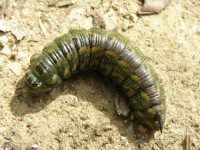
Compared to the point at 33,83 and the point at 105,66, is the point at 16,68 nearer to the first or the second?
the point at 33,83

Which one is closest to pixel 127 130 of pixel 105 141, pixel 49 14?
pixel 105 141

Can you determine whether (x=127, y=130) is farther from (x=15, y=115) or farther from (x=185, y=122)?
(x=15, y=115)

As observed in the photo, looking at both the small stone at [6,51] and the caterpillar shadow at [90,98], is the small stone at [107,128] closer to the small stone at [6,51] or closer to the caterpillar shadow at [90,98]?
the caterpillar shadow at [90,98]

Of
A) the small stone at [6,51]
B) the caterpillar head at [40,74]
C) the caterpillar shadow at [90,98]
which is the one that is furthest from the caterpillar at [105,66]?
the small stone at [6,51]

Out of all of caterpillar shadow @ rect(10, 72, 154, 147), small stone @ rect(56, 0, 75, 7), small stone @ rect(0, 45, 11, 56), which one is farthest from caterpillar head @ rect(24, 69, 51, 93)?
small stone @ rect(56, 0, 75, 7)

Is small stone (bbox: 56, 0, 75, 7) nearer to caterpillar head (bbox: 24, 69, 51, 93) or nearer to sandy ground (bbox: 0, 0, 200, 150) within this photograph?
sandy ground (bbox: 0, 0, 200, 150)

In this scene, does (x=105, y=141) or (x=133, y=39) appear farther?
(x=133, y=39)

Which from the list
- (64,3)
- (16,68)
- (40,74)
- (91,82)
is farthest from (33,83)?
(64,3)
